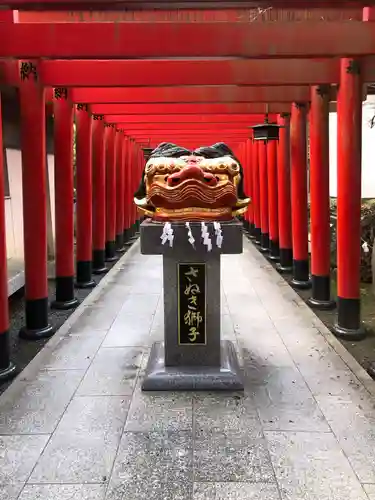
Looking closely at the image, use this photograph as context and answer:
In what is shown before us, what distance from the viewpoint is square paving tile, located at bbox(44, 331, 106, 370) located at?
5230mm

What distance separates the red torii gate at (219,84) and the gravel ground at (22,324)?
0.79 ft

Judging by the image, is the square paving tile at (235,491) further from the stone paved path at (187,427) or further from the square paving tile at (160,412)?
the square paving tile at (160,412)

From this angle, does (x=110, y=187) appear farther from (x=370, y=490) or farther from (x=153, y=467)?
(x=370, y=490)

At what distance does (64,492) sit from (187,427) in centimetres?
114

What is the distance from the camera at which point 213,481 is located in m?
3.10

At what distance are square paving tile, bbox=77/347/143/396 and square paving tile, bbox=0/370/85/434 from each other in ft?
0.45

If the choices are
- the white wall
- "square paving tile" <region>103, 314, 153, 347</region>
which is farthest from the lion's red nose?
the white wall

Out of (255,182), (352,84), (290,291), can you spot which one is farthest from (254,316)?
(255,182)

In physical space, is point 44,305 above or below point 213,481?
above

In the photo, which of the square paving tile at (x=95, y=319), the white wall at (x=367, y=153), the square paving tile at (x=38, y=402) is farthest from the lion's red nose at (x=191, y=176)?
the white wall at (x=367, y=153)

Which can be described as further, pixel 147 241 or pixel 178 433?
pixel 147 241

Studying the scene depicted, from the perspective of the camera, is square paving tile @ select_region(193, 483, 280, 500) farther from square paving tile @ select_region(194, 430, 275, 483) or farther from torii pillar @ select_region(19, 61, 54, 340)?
torii pillar @ select_region(19, 61, 54, 340)

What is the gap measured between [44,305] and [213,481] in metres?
4.16

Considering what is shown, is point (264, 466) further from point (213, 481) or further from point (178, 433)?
point (178, 433)
